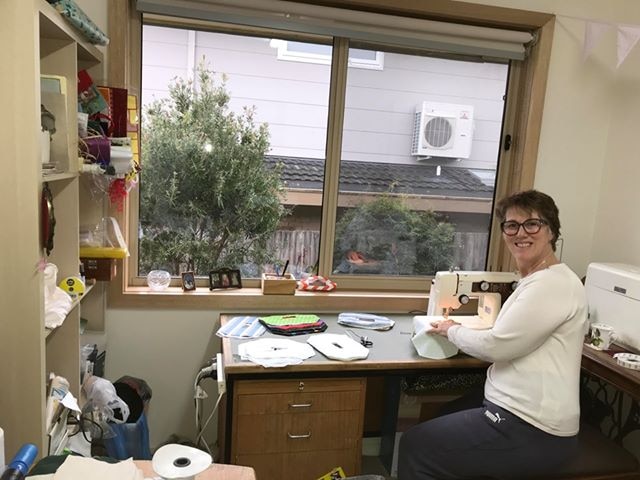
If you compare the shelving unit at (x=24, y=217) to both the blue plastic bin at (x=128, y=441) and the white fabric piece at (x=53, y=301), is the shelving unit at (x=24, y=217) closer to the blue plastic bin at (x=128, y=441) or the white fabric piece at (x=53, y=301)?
the white fabric piece at (x=53, y=301)

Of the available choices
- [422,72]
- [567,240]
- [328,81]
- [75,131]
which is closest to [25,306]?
[75,131]

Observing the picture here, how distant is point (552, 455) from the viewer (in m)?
1.72

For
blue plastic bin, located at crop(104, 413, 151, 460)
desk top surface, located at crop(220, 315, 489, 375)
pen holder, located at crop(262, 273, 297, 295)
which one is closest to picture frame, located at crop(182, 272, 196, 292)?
desk top surface, located at crop(220, 315, 489, 375)

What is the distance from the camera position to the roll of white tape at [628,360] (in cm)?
185

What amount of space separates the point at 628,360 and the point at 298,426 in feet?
4.04

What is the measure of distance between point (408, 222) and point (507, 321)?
3.22 feet

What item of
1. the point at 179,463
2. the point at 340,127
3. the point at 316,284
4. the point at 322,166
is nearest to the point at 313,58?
the point at 340,127

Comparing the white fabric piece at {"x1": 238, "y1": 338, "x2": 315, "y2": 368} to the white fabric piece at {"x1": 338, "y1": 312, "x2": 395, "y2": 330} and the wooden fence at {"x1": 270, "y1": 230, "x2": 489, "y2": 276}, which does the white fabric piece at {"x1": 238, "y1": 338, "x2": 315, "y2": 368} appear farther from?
the wooden fence at {"x1": 270, "y1": 230, "x2": 489, "y2": 276}

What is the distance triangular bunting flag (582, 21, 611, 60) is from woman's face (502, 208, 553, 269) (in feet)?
3.71

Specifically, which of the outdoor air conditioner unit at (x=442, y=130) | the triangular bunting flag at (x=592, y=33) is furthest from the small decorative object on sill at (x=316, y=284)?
the triangular bunting flag at (x=592, y=33)

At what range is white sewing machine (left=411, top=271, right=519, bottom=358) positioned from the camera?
2031 mm

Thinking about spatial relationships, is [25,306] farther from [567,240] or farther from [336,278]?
[567,240]

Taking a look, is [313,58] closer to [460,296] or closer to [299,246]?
[299,246]

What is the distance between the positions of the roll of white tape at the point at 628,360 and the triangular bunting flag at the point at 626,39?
1323 millimetres
